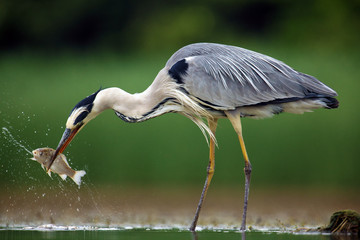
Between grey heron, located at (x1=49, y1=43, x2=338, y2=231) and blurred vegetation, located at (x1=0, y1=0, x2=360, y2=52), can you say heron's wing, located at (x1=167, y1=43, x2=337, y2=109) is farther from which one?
blurred vegetation, located at (x1=0, y1=0, x2=360, y2=52)

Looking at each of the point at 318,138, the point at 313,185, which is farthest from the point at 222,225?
the point at 318,138

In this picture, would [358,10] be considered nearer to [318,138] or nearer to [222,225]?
[318,138]

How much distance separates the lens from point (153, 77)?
1516 cm

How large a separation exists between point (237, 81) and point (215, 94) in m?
0.27

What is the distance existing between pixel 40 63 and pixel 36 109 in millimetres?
4152

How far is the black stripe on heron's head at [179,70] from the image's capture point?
295 inches

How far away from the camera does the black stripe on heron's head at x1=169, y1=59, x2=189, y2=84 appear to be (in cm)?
749

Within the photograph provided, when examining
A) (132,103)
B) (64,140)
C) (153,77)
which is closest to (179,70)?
(132,103)

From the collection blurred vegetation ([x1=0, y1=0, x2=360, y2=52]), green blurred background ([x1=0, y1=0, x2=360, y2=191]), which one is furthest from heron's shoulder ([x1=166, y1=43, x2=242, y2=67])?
blurred vegetation ([x1=0, y1=0, x2=360, y2=52])

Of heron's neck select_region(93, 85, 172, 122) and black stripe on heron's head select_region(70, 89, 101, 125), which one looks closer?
black stripe on heron's head select_region(70, 89, 101, 125)

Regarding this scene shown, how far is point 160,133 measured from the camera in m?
13.0

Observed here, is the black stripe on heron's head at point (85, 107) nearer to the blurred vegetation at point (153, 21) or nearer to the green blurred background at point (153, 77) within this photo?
the green blurred background at point (153, 77)

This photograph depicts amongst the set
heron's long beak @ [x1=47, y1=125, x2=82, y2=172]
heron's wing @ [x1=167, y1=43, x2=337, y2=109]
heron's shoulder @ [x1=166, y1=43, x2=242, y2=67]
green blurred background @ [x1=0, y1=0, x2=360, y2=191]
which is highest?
heron's shoulder @ [x1=166, y1=43, x2=242, y2=67]

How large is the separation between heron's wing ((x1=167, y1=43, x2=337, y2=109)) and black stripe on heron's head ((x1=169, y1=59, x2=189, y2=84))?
0.9 inches
